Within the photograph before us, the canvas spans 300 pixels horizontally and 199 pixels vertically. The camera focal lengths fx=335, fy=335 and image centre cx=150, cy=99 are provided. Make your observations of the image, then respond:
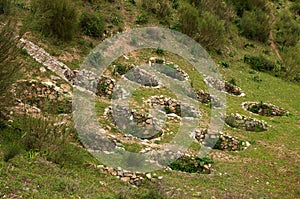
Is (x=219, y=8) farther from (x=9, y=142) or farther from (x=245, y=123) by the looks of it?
(x=9, y=142)

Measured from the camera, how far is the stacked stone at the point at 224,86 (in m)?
14.6

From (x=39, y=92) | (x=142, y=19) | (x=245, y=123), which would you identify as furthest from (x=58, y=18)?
(x=245, y=123)

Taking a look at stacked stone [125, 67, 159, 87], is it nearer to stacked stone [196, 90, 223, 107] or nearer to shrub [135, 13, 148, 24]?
stacked stone [196, 90, 223, 107]

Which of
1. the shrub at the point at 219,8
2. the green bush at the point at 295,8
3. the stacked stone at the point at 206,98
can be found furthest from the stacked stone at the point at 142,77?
the green bush at the point at 295,8

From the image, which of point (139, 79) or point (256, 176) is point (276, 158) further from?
point (139, 79)

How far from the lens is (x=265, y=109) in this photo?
13.7 metres

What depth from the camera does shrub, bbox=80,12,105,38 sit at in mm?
14209

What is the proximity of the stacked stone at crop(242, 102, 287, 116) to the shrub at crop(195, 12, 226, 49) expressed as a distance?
5218mm

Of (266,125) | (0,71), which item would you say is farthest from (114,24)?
(0,71)

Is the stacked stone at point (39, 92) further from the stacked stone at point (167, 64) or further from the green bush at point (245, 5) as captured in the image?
the green bush at point (245, 5)

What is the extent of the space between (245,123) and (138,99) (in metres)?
3.92

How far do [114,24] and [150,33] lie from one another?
184 centimetres

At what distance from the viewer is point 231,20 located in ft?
72.9

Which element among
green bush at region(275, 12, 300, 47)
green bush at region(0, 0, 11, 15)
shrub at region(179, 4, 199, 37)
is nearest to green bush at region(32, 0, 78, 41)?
green bush at region(0, 0, 11, 15)
